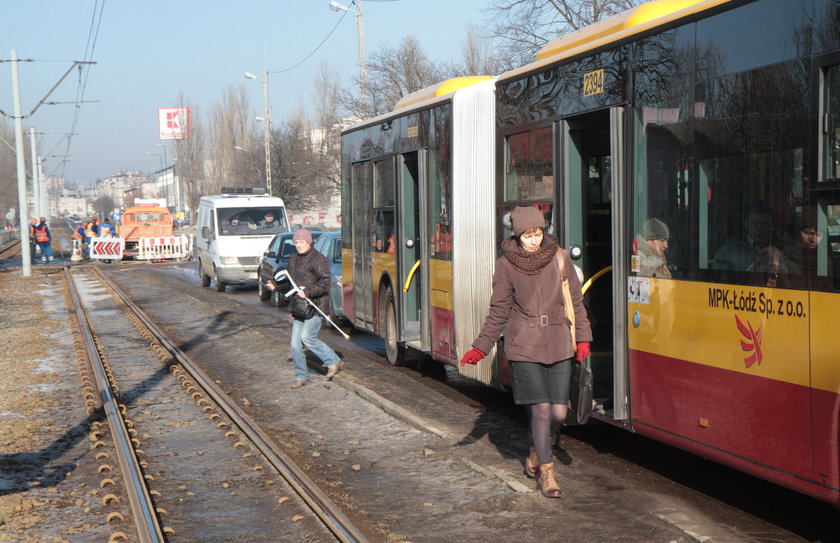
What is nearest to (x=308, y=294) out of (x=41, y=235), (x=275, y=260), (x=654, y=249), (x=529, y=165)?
(x=529, y=165)

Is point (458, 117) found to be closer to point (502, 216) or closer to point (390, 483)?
point (502, 216)

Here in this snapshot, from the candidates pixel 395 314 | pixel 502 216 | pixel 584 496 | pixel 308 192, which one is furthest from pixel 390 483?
pixel 308 192

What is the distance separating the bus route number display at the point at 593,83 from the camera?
7247 millimetres

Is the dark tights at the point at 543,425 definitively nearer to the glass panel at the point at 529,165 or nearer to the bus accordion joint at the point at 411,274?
the glass panel at the point at 529,165

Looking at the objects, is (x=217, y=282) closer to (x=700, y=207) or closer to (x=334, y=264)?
(x=334, y=264)

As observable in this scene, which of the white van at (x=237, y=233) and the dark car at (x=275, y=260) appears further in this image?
the white van at (x=237, y=233)

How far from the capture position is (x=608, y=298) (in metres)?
7.93

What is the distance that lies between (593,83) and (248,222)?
65.1 feet

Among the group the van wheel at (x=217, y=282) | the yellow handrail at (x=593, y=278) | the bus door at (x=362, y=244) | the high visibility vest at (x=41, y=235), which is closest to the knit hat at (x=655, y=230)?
the yellow handrail at (x=593, y=278)

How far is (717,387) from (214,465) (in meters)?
3.81

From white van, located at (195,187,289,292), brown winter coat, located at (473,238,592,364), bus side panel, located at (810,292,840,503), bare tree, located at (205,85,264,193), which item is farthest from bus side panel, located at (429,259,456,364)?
bare tree, located at (205,85,264,193)

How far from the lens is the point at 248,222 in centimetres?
2644

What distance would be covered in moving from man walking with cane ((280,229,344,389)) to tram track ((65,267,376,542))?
956 mm

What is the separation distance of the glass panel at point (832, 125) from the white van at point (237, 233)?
2155 centimetres
